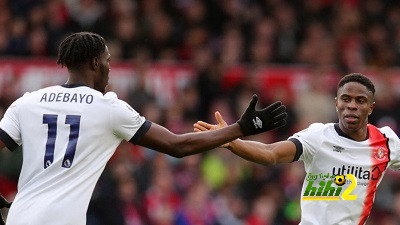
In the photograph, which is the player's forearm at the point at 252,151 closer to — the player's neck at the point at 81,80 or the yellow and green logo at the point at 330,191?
the yellow and green logo at the point at 330,191

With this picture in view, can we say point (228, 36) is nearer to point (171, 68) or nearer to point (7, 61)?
point (171, 68)

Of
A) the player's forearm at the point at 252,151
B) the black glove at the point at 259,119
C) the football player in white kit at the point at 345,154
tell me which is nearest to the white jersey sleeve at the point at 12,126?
the black glove at the point at 259,119

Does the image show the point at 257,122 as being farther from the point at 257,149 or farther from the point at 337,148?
the point at 337,148

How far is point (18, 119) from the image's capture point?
21.8ft

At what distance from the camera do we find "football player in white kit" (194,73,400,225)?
7695mm

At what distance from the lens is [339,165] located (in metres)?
7.84

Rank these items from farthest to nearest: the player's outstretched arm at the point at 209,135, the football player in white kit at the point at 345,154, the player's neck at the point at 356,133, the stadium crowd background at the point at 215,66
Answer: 1. the stadium crowd background at the point at 215,66
2. the player's neck at the point at 356,133
3. the football player in white kit at the point at 345,154
4. the player's outstretched arm at the point at 209,135

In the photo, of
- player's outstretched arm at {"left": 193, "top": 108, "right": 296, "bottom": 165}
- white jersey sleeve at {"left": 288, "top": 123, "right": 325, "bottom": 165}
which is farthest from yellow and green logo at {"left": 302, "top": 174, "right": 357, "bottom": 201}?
player's outstretched arm at {"left": 193, "top": 108, "right": 296, "bottom": 165}

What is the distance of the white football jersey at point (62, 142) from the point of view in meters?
6.43

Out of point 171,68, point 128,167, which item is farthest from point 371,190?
point 171,68

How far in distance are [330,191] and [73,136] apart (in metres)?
2.22

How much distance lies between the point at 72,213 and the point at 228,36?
10.1 metres

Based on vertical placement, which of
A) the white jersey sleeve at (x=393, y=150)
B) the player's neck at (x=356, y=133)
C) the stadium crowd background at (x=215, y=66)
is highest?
the player's neck at (x=356, y=133)

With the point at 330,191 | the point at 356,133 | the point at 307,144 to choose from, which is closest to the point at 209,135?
the point at 307,144
